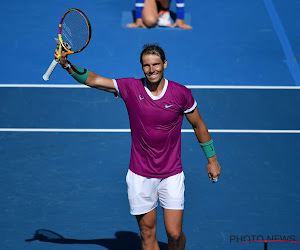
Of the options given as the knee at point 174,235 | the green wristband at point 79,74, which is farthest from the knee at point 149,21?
the knee at point 174,235

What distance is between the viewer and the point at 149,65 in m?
5.55

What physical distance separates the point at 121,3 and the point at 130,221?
795 centimetres

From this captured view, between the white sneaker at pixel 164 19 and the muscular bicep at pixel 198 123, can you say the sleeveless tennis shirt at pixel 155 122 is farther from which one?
the white sneaker at pixel 164 19

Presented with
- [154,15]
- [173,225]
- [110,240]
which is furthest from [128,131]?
[154,15]

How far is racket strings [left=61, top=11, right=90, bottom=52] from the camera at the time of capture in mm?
6305

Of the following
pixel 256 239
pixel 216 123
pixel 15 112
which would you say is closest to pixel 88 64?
pixel 15 112

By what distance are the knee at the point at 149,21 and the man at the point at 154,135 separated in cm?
714

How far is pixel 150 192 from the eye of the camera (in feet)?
19.2

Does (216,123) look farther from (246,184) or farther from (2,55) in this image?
(2,55)

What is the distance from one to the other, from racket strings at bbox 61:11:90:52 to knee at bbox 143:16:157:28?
631cm

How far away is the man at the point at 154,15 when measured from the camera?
12.8 meters

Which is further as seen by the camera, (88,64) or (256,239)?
(88,64)

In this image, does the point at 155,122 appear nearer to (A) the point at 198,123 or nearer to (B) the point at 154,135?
(B) the point at 154,135

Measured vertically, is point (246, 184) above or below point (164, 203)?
below
